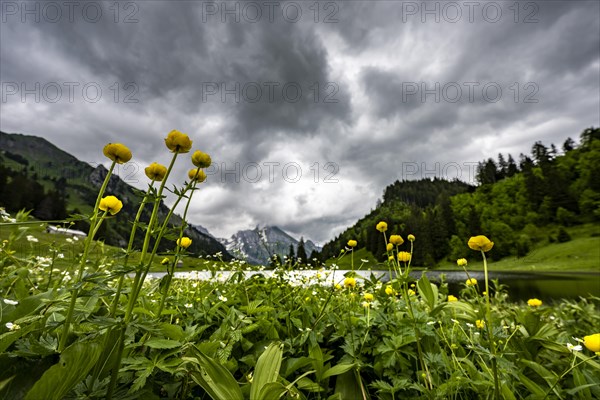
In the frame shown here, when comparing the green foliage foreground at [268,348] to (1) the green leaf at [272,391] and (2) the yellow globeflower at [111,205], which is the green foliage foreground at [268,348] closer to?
(1) the green leaf at [272,391]

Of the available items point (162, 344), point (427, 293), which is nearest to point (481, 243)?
point (427, 293)

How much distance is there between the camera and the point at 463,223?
8594 centimetres

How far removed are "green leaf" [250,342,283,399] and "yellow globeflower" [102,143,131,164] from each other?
4.01 feet

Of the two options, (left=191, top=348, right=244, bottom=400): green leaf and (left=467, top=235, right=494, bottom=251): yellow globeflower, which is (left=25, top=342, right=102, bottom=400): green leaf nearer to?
(left=191, top=348, right=244, bottom=400): green leaf

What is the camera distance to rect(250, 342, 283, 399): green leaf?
1.16m

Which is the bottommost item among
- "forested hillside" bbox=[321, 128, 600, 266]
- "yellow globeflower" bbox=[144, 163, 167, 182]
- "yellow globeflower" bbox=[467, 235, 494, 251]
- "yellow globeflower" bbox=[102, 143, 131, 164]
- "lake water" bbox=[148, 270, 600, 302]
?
"lake water" bbox=[148, 270, 600, 302]

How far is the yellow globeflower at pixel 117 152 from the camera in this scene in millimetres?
1416

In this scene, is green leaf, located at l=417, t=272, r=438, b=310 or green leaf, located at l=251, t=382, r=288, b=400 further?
green leaf, located at l=417, t=272, r=438, b=310

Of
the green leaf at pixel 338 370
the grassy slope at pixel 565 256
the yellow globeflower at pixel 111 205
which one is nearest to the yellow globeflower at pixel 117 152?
the yellow globeflower at pixel 111 205

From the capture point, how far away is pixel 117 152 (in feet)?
4.71

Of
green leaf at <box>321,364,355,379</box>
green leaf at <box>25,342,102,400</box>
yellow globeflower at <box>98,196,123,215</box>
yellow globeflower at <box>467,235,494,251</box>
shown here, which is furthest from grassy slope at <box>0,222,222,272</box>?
yellow globeflower at <box>467,235,494,251</box>

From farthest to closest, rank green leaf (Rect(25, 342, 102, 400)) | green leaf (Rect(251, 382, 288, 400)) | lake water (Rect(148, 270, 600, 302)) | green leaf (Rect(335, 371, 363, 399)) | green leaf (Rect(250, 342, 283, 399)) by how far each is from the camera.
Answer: lake water (Rect(148, 270, 600, 302)), green leaf (Rect(335, 371, 363, 399)), green leaf (Rect(250, 342, 283, 399)), green leaf (Rect(251, 382, 288, 400)), green leaf (Rect(25, 342, 102, 400))

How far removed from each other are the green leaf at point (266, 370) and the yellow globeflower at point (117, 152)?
48.1 inches

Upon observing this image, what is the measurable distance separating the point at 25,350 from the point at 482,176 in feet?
431
